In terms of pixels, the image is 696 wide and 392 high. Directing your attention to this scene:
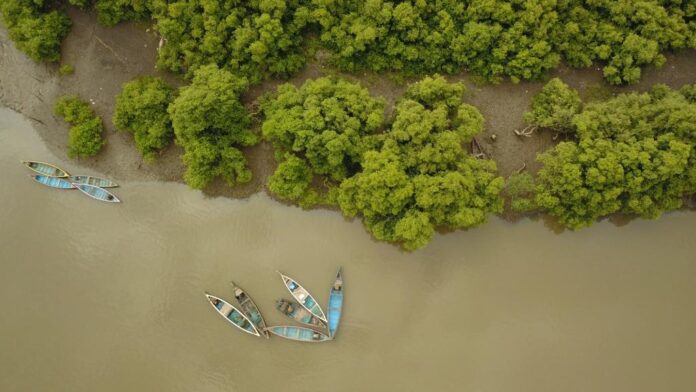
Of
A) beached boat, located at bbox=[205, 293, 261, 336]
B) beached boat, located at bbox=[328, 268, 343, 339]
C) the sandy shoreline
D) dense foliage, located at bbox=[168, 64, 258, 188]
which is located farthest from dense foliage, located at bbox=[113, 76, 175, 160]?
beached boat, located at bbox=[328, 268, 343, 339]

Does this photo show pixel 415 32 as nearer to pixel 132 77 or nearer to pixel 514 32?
pixel 514 32

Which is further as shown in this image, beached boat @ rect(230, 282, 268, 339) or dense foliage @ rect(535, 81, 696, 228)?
beached boat @ rect(230, 282, 268, 339)

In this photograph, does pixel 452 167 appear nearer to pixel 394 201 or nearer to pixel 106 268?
pixel 394 201

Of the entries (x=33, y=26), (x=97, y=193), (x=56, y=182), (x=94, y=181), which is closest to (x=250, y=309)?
(x=97, y=193)

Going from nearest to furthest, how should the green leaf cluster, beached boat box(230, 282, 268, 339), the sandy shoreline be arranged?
the green leaf cluster
beached boat box(230, 282, 268, 339)
the sandy shoreline

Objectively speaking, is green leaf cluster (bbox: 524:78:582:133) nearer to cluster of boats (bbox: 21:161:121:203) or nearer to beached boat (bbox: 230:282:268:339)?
beached boat (bbox: 230:282:268:339)

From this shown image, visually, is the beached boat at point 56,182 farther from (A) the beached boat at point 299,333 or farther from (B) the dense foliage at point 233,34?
(A) the beached boat at point 299,333

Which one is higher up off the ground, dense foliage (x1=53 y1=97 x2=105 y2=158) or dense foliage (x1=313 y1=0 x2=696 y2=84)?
dense foliage (x1=313 y1=0 x2=696 y2=84)

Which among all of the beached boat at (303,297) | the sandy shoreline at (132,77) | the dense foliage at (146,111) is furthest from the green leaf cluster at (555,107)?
the dense foliage at (146,111)
